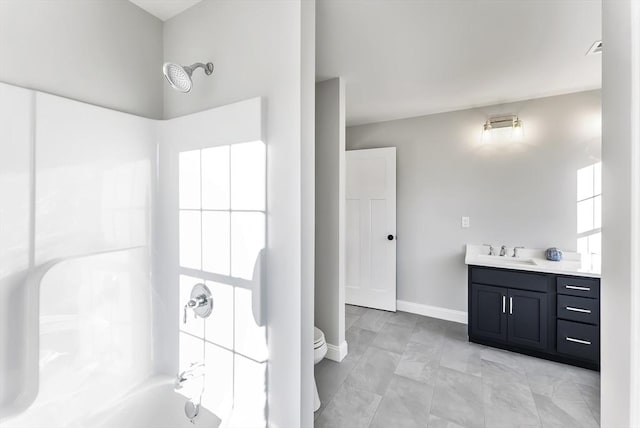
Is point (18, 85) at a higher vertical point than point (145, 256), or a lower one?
higher

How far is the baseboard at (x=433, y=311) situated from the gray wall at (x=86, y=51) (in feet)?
10.9

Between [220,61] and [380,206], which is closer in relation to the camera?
[220,61]

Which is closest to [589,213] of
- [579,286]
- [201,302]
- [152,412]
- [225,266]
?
[579,286]

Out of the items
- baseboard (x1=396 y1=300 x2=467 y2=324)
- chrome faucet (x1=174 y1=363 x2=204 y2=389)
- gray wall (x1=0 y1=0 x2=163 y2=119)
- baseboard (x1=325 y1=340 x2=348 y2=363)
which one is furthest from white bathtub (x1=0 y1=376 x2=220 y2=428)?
baseboard (x1=396 y1=300 x2=467 y2=324)

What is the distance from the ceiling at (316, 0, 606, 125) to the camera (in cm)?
161

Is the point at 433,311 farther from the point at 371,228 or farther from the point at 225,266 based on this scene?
the point at 225,266

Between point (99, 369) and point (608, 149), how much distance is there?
2190 mm

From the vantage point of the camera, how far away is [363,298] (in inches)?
144

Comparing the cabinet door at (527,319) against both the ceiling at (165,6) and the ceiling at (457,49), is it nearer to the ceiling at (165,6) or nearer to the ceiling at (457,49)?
the ceiling at (457,49)

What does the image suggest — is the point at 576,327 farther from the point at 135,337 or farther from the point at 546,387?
the point at 135,337

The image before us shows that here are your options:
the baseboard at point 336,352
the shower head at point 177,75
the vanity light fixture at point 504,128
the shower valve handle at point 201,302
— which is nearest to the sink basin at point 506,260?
the vanity light fixture at point 504,128

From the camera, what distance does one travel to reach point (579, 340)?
229 centimetres

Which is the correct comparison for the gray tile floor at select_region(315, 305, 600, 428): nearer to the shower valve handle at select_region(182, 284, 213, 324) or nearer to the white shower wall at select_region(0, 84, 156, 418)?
the shower valve handle at select_region(182, 284, 213, 324)

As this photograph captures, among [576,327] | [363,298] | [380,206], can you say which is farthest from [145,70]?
[576,327]
